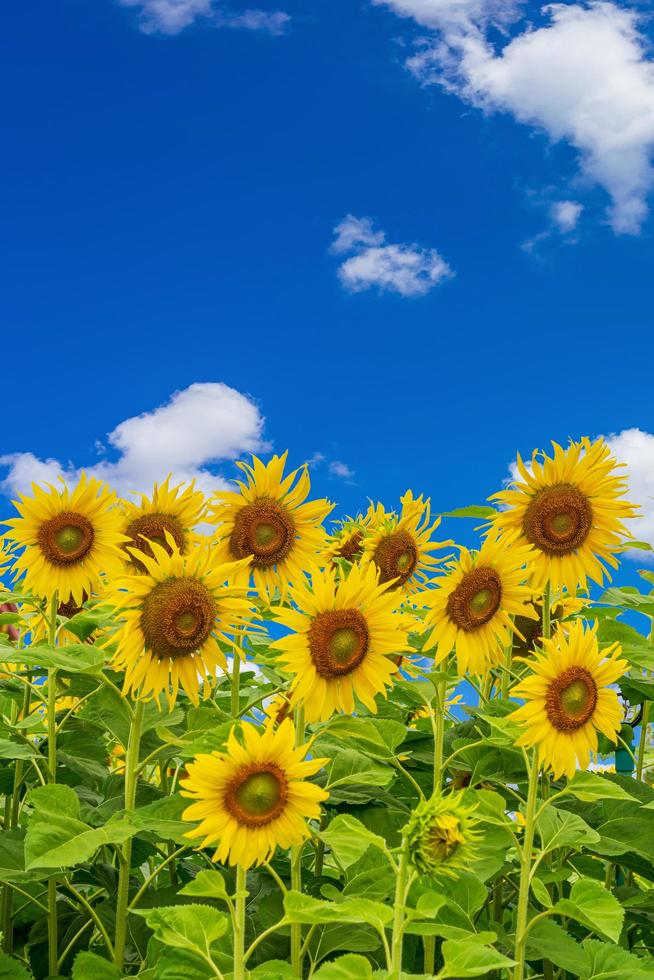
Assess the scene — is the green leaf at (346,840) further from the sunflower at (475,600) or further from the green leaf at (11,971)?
the green leaf at (11,971)

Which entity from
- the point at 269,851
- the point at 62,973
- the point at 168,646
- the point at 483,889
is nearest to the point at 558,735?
the point at 483,889

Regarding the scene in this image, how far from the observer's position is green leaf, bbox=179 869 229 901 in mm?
2230

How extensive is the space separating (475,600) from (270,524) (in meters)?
0.77

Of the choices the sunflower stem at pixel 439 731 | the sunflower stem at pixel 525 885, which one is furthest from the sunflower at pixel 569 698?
the sunflower stem at pixel 439 731

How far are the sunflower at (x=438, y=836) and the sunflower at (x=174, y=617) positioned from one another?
110 centimetres

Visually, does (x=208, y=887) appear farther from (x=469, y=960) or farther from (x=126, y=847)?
(x=126, y=847)

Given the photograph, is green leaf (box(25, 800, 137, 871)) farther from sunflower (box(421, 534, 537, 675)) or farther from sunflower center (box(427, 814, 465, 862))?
sunflower (box(421, 534, 537, 675))

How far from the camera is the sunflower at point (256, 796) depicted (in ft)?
7.45

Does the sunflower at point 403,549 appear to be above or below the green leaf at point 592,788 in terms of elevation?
above

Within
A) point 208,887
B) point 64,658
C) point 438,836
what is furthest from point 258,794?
point 64,658

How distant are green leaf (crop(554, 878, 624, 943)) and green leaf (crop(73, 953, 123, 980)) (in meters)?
1.20

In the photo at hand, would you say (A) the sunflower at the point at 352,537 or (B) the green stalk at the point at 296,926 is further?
(A) the sunflower at the point at 352,537

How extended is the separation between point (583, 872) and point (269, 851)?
1.83 metres

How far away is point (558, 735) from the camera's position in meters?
2.95
